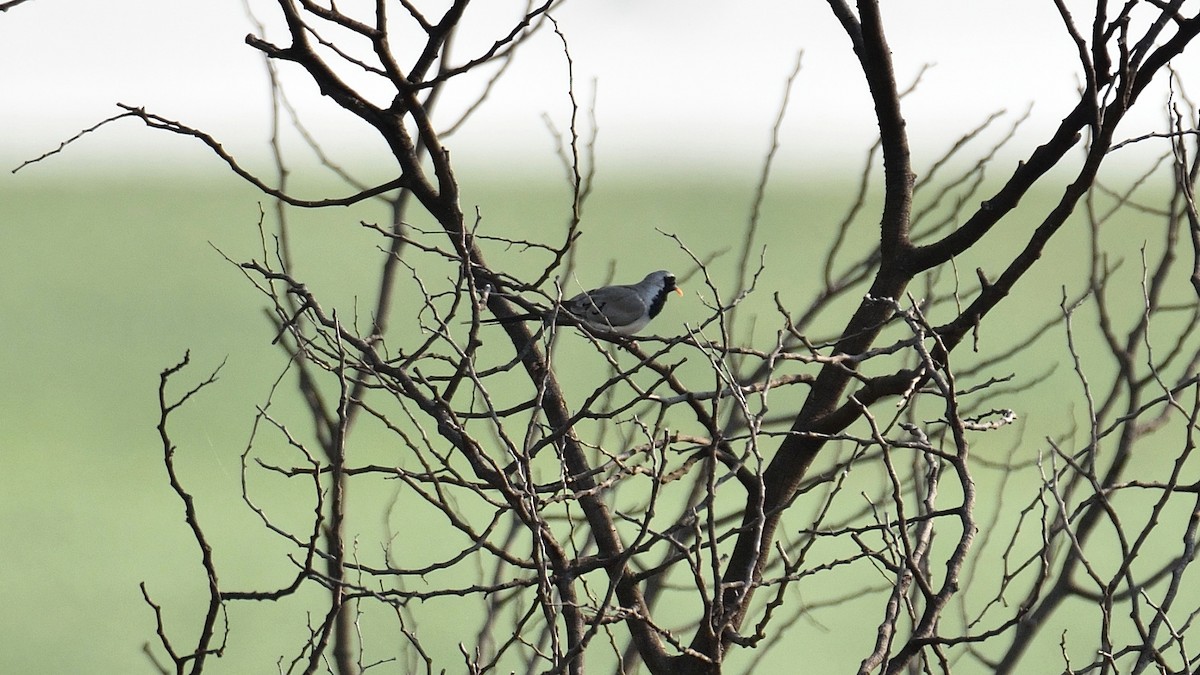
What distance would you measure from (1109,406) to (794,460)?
51.8 inches

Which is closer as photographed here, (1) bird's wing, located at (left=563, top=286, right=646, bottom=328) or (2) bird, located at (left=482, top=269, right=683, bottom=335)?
(2) bird, located at (left=482, top=269, right=683, bottom=335)

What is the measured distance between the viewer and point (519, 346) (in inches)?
126

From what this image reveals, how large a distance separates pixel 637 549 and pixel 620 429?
1.80 meters

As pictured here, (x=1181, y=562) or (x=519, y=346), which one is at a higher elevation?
(x=519, y=346)

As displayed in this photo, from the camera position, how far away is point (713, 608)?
1.86m

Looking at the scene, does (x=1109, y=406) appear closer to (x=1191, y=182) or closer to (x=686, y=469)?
(x=1191, y=182)

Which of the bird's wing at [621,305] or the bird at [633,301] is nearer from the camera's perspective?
the bird at [633,301]

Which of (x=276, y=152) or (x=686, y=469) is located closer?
(x=686, y=469)

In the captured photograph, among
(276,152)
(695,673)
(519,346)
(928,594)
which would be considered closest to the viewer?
(928,594)

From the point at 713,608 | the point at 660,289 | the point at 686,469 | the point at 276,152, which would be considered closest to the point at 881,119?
the point at 686,469

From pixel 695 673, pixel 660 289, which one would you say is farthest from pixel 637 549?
pixel 660 289

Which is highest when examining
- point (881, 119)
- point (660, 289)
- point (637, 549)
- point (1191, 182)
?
point (660, 289)

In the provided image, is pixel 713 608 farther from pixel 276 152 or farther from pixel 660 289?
pixel 660 289

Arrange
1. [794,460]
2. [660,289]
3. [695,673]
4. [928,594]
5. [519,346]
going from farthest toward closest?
[660,289] → [519,346] → [794,460] → [695,673] → [928,594]
